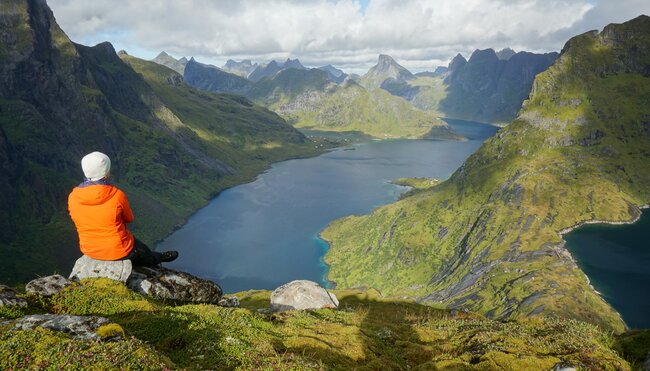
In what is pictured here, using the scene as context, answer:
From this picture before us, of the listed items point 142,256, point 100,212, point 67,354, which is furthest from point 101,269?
point 67,354

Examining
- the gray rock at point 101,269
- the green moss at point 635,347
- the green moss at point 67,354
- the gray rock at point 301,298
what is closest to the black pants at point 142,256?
the gray rock at point 101,269

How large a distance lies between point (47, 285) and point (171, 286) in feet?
25.6

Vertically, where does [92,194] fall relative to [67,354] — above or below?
above

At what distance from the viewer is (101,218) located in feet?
64.2

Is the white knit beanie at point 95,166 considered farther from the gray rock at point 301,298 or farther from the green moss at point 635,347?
the green moss at point 635,347

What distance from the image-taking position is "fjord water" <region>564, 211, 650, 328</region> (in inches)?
5630

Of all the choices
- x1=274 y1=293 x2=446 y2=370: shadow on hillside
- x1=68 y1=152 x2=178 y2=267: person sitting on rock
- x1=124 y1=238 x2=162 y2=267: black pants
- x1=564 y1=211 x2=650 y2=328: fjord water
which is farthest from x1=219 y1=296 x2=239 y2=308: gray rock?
x1=564 y1=211 x2=650 y2=328: fjord water

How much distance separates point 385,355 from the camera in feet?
71.9

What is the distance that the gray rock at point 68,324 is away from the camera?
47.9 ft

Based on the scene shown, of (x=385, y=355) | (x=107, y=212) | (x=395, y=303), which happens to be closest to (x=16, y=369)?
(x=107, y=212)

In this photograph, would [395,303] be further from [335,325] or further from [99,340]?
[99,340]

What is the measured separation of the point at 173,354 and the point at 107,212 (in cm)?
764

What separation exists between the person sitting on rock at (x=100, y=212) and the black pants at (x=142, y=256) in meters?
1.52

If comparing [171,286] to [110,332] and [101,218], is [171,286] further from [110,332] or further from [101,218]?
[110,332]
